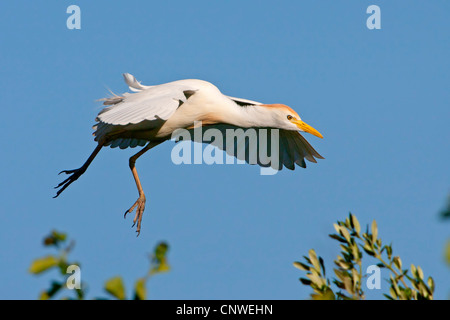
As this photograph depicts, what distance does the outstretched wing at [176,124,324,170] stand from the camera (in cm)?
1075

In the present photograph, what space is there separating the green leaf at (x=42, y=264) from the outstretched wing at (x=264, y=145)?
7.72 metres

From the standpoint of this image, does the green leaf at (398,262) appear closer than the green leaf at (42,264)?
No

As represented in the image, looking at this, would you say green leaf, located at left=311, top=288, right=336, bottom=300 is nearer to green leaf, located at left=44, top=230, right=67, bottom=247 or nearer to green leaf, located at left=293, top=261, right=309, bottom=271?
green leaf, located at left=293, top=261, right=309, bottom=271

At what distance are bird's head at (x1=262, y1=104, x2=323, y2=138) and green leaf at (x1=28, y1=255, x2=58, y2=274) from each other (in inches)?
277

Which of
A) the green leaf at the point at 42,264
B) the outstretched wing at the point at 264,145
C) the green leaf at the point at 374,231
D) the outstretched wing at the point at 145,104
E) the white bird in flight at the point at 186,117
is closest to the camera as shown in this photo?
the green leaf at the point at 42,264

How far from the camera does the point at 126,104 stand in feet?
28.1

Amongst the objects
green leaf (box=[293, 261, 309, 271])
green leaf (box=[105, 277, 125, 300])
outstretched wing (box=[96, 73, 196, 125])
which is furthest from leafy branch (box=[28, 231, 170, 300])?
outstretched wing (box=[96, 73, 196, 125])

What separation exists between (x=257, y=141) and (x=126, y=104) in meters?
3.03

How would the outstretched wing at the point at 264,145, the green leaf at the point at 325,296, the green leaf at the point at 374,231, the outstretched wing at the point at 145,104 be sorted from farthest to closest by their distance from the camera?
Result: 1. the outstretched wing at the point at 264,145
2. the outstretched wing at the point at 145,104
3. the green leaf at the point at 374,231
4. the green leaf at the point at 325,296

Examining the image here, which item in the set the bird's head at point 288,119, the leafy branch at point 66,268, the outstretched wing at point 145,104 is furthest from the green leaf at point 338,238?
the bird's head at point 288,119

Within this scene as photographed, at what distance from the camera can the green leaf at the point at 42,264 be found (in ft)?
9.21

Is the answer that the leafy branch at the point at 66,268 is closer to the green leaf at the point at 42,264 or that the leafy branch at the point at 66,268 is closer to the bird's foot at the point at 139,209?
the green leaf at the point at 42,264
